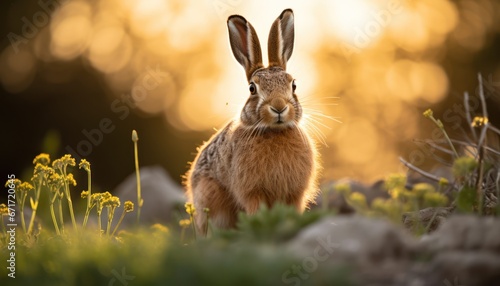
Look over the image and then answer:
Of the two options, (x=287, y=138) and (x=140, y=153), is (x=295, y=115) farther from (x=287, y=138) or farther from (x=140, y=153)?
(x=140, y=153)

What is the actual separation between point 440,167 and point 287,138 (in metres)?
3.61

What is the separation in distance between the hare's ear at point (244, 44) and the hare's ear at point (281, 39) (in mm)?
122

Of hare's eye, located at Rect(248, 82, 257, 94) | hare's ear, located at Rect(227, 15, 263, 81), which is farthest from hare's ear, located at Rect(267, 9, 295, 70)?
hare's eye, located at Rect(248, 82, 257, 94)

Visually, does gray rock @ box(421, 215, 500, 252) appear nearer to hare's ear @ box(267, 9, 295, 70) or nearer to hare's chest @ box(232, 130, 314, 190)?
hare's chest @ box(232, 130, 314, 190)

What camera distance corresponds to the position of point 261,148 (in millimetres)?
6176

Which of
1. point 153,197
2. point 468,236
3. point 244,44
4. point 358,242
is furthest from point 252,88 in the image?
point 153,197

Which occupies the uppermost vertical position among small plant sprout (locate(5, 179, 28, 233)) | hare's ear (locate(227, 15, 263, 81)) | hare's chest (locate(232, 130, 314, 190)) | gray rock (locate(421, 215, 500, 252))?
hare's ear (locate(227, 15, 263, 81))

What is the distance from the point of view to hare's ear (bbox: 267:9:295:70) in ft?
21.7

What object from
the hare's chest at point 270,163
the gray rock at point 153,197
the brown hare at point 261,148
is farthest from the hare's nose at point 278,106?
the gray rock at point 153,197

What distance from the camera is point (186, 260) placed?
3240 millimetres

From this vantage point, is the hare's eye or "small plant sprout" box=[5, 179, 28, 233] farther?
the hare's eye

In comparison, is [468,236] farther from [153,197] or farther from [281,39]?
[153,197]

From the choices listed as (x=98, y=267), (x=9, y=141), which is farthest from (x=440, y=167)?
(x=9, y=141)

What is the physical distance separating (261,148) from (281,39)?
1.14 metres
